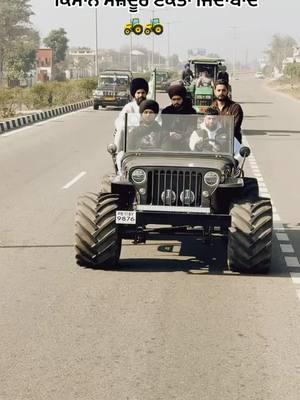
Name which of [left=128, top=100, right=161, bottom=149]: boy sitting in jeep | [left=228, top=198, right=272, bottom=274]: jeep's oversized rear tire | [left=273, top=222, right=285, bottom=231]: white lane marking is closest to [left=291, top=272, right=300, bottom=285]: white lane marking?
[left=228, top=198, right=272, bottom=274]: jeep's oversized rear tire

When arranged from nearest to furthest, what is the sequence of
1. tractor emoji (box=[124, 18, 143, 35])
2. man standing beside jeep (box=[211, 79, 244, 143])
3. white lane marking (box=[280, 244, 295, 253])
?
white lane marking (box=[280, 244, 295, 253]) < man standing beside jeep (box=[211, 79, 244, 143]) < tractor emoji (box=[124, 18, 143, 35])

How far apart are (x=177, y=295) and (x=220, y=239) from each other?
2.49 meters

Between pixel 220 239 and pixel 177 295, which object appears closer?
pixel 177 295

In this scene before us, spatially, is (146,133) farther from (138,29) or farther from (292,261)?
(138,29)

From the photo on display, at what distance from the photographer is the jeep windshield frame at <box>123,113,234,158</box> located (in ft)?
27.8

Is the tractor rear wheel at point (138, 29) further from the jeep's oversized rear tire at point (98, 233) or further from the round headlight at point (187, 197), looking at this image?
A: the jeep's oversized rear tire at point (98, 233)

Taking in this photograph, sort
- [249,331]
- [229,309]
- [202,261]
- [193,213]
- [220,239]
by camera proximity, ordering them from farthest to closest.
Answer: [220,239] < [202,261] < [193,213] < [229,309] < [249,331]

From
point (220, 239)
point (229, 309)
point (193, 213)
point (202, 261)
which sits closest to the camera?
point (229, 309)

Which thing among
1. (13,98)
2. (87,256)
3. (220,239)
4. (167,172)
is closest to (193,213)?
(167,172)

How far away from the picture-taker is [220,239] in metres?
9.56

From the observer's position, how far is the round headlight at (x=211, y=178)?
806 cm

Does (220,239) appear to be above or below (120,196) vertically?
below

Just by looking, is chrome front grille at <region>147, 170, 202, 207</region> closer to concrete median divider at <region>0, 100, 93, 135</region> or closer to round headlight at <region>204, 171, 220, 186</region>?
round headlight at <region>204, 171, 220, 186</region>

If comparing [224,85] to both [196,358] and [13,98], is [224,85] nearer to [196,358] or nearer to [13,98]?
[196,358]
